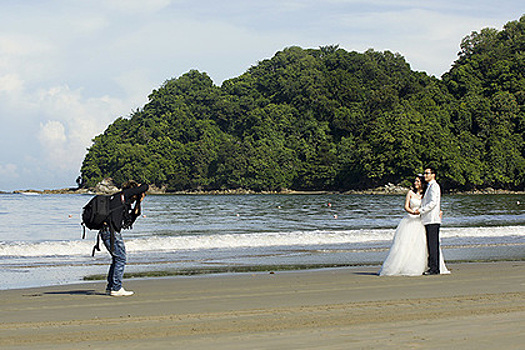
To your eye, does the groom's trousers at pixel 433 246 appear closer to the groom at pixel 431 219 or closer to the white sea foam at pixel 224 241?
the groom at pixel 431 219

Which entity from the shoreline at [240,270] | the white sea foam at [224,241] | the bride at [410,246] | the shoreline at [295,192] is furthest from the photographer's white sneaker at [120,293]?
the shoreline at [295,192]

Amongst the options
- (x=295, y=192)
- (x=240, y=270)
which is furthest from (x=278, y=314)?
(x=295, y=192)

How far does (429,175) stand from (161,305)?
204 inches

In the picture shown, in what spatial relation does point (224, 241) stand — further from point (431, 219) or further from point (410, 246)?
point (431, 219)

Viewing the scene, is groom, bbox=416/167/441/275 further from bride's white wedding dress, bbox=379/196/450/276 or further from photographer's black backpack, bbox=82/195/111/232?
photographer's black backpack, bbox=82/195/111/232

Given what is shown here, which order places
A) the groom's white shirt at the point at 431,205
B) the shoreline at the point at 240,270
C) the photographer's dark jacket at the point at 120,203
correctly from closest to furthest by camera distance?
1. the photographer's dark jacket at the point at 120,203
2. the groom's white shirt at the point at 431,205
3. the shoreline at the point at 240,270

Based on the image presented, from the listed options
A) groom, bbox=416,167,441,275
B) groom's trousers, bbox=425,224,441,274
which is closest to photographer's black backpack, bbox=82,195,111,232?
groom, bbox=416,167,441,275

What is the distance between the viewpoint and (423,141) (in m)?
106

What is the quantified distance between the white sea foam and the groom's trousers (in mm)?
9619

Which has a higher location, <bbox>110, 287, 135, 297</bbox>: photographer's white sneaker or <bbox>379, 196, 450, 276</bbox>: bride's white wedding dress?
<bbox>379, 196, 450, 276</bbox>: bride's white wedding dress

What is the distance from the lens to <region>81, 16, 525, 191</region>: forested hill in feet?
349

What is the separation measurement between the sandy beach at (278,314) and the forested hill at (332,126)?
94710mm

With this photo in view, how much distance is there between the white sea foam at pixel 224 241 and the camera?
18.5 metres

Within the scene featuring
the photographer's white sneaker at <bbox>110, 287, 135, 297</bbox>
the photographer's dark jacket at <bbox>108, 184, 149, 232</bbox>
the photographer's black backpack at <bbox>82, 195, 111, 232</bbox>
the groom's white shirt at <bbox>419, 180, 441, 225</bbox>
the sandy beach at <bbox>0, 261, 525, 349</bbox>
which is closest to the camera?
the sandy beach at <bbox>0, 261, 525, 349</bbox>
